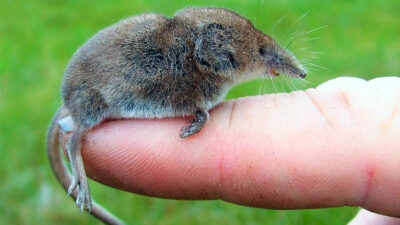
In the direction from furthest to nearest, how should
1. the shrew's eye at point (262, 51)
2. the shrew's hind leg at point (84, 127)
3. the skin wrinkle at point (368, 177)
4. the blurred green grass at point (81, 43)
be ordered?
1. the blurred green grass at point (81, 43)
2. the shrew's eye at point (262, 51)
3. the shrew's hind leg at point (84, 127)
4. the skin wrinkle at point (368, 177)

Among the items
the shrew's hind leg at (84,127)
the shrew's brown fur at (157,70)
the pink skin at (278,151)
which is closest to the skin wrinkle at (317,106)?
the pink skin at (278,151)

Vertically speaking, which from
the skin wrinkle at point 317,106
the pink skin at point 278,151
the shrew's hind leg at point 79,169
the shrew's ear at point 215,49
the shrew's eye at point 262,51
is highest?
the shrew's eye at point 262,51

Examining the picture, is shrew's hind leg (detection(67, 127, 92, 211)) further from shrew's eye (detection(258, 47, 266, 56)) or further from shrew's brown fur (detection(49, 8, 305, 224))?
shrew's eye (detection(258, 47, 266, 56))

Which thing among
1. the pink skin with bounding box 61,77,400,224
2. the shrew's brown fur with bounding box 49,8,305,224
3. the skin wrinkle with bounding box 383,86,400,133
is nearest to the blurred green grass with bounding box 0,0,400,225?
the shrew's brown fur with bounding box 49,8,305,224

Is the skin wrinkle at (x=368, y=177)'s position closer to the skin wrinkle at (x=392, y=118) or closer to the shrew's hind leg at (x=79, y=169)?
the skin wrinkle at (x=392, y=118)

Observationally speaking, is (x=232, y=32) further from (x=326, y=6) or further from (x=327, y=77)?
(x=326, y=6)

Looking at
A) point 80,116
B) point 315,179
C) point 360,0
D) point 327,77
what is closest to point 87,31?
point 327,77
